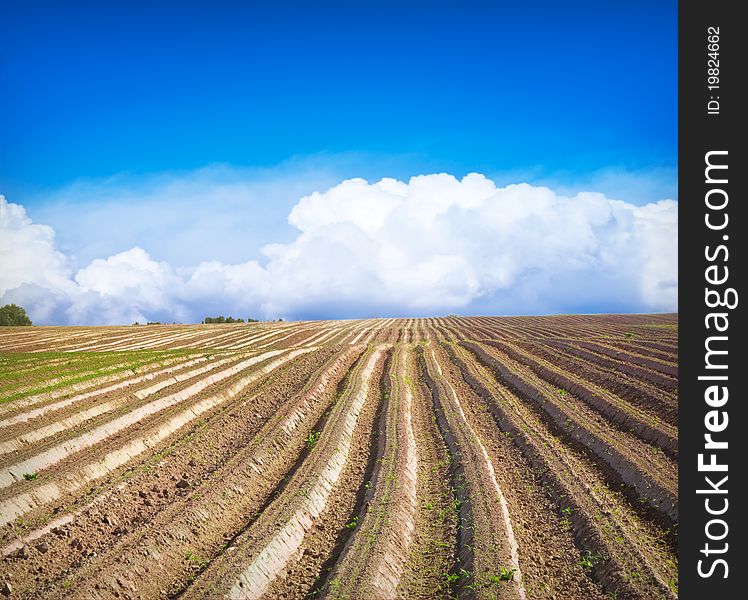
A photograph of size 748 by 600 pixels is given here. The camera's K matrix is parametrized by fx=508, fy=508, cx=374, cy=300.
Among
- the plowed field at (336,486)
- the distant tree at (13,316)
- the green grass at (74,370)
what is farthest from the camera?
the distant tree at (13,316)

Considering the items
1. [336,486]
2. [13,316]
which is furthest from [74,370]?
[13,316]

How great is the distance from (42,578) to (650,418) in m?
14.5

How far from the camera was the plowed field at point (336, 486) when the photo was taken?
7.44 m

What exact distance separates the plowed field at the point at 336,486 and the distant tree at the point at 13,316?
75.2 meters

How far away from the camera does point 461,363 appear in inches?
1011

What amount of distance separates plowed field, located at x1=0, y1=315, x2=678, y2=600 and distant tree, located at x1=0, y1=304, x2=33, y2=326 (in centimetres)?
7520

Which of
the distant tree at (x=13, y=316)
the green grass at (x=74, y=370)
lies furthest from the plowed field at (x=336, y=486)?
the distant tree at (x=13, y=316)

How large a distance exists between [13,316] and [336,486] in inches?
3597

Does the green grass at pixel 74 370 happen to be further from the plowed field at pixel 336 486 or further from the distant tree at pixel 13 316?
the distant tree at pixel 13 316

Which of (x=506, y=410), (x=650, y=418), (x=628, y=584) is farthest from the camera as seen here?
(x=506, y=410)
